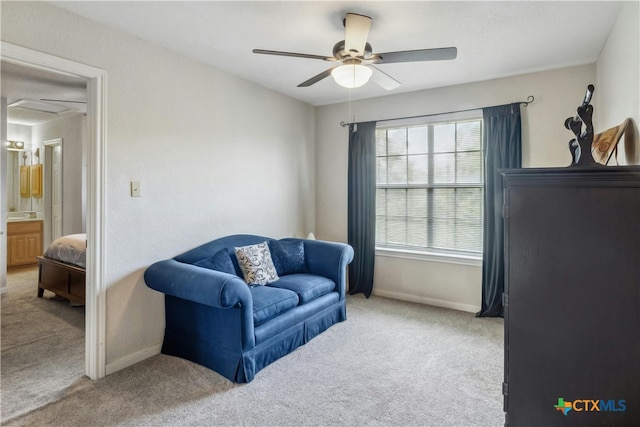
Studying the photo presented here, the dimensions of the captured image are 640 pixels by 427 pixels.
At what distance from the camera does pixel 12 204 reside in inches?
260

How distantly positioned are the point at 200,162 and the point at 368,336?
222 cm

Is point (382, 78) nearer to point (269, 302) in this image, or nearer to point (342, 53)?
point (342, 53)

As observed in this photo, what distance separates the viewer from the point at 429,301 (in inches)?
160

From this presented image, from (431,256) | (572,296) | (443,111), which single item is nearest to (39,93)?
(443,111)

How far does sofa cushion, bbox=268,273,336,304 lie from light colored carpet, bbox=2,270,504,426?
402 millimetres

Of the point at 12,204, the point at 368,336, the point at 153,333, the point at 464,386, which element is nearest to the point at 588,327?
the point at 464,386

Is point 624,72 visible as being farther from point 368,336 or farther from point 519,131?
point 368,336

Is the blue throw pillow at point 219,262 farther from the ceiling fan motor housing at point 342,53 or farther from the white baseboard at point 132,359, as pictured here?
the ceiling fan motor housing at point 342,53

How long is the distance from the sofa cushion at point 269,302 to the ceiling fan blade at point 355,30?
1875 millimetres

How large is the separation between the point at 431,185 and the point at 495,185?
713 millimetres

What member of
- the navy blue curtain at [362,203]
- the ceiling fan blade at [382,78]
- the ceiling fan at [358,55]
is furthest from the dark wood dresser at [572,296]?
the navy blue curtain at [362,203]

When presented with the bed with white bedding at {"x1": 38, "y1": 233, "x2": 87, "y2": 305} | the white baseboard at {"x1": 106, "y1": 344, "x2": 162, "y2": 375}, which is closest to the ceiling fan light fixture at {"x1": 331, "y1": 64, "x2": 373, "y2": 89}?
the white baseboard at {"x1": 106, "y1": 344, "x2": 162, "y2": 375}

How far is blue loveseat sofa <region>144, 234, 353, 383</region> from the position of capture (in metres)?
2.38

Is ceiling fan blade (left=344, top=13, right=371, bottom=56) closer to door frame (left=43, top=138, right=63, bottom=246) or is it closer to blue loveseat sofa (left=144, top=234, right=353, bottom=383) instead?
blue loveseat sofa (left=144, top=234, right=353, bottom=383)
